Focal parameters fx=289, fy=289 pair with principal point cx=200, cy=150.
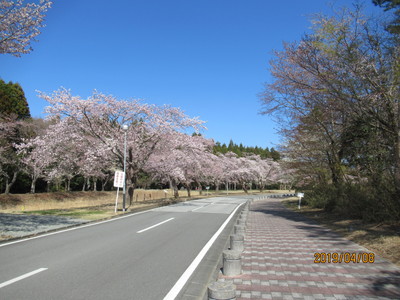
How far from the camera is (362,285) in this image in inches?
175

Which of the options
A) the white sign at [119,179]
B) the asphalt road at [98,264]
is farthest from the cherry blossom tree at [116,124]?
the asphalt road at [98,264]

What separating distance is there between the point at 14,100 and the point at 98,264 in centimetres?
3381

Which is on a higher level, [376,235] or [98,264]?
[376,235]

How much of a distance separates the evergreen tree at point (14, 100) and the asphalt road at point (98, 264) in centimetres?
2760

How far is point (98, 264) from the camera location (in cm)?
572

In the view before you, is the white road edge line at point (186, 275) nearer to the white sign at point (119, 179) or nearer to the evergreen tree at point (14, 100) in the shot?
the white sign at point (119, 179)

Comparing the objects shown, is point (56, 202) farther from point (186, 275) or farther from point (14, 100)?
point (186, 275)

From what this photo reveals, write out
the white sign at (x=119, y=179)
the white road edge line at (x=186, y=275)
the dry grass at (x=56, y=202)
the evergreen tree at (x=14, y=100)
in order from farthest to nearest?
1. the evergreen tree at (x=14, y=100)
2. the dry grass at (x=56, y=202)
3. the white sign at (x=119, y=179)
4. the white road edge line at (x=186, y=275)

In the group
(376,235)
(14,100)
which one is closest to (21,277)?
(376,235)

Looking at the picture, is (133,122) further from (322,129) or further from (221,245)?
(221,245)

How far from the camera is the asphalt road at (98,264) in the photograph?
4.27 m

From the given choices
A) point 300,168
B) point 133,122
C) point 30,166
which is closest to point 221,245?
point 300,168

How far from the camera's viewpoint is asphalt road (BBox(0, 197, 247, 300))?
4270 millimetres
